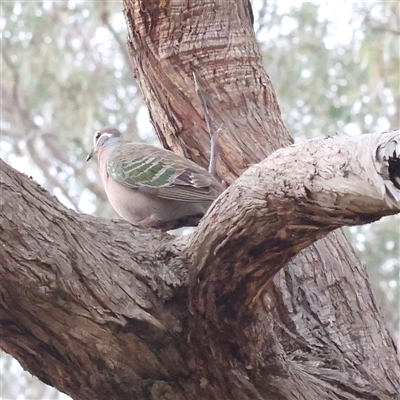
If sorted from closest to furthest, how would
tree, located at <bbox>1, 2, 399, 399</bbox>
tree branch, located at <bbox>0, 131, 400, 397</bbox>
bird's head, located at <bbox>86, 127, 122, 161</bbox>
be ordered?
tree branch, located at <bbox>0, 131, 400, 397</bbox> < tree, located at <bbox>1, 2, 399, 399</bbox> < bird's head, located at <bbox>86, 127, 122, 161</bbox>

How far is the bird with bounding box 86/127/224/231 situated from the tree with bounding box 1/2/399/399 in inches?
19.6

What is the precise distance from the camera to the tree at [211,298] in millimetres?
2012

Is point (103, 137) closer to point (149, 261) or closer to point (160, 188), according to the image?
point (160, 188)

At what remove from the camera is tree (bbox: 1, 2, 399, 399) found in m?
2.01

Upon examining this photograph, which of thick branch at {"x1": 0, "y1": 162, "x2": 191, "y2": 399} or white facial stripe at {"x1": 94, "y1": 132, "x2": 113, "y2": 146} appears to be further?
white facial stripe at {"x1": 94, "y1": 132, "x2": 113, "y2": 146}

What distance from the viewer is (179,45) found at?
348 centimetres

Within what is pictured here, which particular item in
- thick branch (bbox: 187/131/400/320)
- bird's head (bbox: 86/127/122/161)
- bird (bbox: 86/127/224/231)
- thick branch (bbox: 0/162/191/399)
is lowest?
thick branch (bbox: 0/162/191/399)

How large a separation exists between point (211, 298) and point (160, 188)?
1001 millimetres

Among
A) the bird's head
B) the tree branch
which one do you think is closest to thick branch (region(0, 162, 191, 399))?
the tree branch

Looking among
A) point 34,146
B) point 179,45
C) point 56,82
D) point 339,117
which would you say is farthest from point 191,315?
point 34,146

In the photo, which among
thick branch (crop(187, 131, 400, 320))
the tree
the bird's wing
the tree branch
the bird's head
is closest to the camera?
thick branch (crop(187, 131, 400, 320))

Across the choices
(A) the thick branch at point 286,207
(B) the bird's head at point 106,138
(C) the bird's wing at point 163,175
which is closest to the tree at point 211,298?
(A) the thick branch at point 286,207

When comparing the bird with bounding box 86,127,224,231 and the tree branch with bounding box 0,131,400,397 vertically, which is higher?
the bird with bounding box 86,127,224,231

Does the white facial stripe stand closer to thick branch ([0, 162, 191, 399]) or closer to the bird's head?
the bird's head
